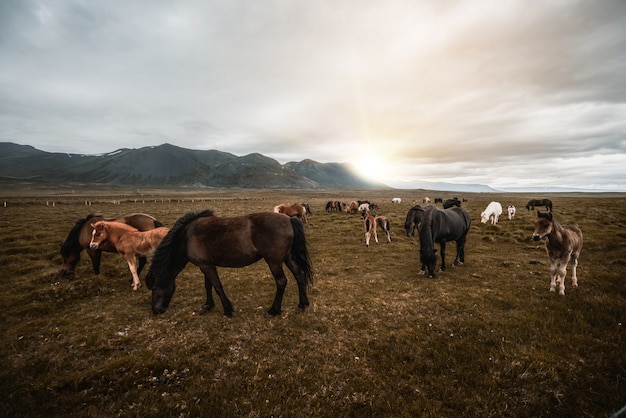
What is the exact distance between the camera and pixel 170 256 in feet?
24.7

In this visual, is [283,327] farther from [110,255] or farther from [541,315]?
[110,255]

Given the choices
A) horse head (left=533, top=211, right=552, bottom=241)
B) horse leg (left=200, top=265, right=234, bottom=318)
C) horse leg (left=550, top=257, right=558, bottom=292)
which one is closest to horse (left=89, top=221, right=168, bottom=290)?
horse leg (left=200, top=265, right=234, bottom=318)

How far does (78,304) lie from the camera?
27.7 ft

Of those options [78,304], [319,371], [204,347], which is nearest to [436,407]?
[319,371]

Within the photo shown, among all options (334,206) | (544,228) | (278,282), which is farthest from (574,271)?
(334,206)

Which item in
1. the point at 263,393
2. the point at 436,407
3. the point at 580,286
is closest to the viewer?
the point at 436,407

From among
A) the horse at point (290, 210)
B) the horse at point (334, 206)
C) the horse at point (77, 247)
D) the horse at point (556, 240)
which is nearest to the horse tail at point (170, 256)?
→ the horse at point (77, 247)

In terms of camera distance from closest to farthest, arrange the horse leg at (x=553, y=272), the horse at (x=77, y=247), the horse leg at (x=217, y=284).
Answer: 1. the horse leg at (x=217, y=284)
2. the horse leg at (x=553, y=272)
3. the horse at (x=77, y=247)

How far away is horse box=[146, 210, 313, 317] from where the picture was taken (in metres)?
7.14

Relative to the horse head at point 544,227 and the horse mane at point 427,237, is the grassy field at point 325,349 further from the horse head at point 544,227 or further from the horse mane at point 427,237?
the horse head at point 544,227

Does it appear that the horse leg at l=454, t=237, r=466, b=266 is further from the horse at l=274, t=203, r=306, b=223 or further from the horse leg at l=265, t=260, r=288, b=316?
the horse at l=274, t=203, r=306, b=223

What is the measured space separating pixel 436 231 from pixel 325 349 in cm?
725

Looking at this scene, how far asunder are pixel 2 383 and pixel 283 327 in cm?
562

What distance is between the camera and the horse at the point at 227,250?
714 cm
